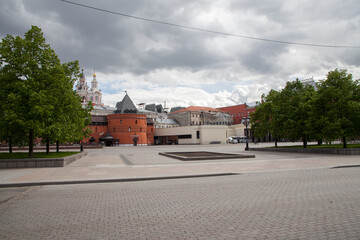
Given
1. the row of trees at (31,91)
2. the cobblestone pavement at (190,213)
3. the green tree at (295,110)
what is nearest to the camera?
the cobblestone pavement at (190,213)

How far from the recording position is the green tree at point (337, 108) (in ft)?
76.2

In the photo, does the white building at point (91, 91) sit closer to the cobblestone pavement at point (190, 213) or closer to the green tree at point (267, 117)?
the green tree at point (267, 117)

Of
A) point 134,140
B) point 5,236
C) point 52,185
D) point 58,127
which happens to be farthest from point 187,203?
point 134,140

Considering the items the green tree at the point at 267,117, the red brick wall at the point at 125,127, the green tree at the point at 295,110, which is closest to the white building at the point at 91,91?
the red brick wall at the point at 125,127

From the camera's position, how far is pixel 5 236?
15.6 feet

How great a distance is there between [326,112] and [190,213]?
78.6ft

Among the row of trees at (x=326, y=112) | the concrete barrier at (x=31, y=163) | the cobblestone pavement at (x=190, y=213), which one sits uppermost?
the row of trees at (x=326, y=112)

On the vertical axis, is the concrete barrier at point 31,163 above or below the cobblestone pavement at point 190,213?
above

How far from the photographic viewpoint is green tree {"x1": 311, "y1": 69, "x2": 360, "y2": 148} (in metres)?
23.2

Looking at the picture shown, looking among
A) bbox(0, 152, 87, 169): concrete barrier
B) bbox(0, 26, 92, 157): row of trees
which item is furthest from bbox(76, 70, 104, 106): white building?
bbox(0, 152, 87, 169): concrete barrier

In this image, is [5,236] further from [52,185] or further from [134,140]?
[134,140]

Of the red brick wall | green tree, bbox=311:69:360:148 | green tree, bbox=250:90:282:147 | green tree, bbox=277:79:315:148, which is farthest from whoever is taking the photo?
the red brick wall

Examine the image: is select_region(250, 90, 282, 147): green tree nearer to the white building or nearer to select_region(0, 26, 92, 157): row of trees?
select_region(0, 26, 92, 157): row of trees

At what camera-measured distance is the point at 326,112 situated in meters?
25.0
